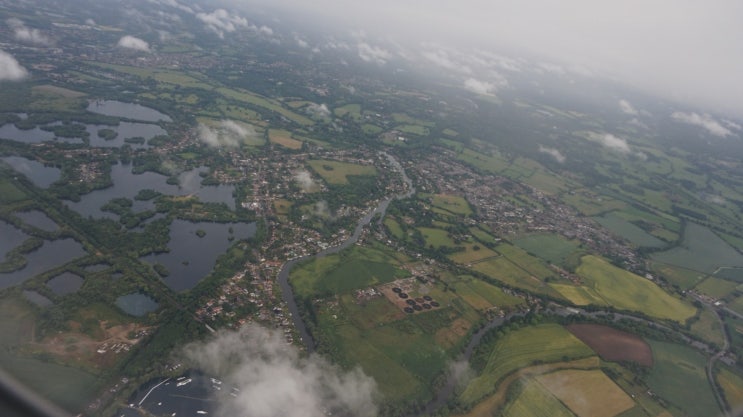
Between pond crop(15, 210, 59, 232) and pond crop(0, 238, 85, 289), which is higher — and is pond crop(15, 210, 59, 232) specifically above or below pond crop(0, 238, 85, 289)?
below

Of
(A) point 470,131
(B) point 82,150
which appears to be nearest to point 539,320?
(B) point 82,150

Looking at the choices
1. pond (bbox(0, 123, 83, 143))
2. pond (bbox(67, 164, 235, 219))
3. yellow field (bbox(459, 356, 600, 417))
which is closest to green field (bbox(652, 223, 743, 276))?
yellow field (bbox(459, 356, 600, 417))

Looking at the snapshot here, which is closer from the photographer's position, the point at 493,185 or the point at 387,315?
the point at 387,315

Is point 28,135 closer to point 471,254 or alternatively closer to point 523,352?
point 471,254

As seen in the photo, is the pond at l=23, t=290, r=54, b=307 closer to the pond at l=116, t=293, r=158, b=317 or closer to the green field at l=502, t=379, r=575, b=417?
the pond at l=116, t=293, r=158, b=317

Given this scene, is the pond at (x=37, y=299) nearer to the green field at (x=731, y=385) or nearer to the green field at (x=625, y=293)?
the green field at (x=625, y=293)

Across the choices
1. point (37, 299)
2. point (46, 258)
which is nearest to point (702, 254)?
point (37, 299)

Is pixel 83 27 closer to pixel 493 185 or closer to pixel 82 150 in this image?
pixel 82 150
